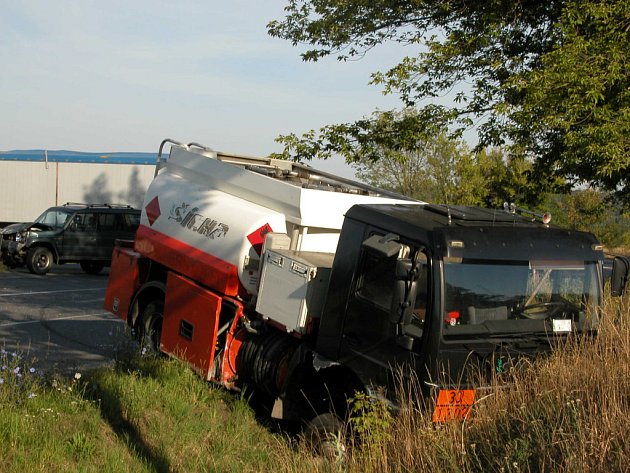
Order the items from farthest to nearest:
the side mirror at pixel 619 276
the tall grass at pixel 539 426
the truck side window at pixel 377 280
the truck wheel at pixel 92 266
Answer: the truck wheel at pixel 92 266 < the side mirror at pixel 619 276 < the truck side window at pixel 377 280 < the tall grass at pixel 539 426

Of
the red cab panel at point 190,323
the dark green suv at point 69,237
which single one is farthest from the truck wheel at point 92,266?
the red cab panel at point 190,323

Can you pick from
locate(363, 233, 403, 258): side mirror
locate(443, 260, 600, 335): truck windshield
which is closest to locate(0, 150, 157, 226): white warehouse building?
locate(363, 233, 403, 258): side mirror

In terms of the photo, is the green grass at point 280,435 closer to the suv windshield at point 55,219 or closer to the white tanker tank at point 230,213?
the white tanker tank at point 230,213

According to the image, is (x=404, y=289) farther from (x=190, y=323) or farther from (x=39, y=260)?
(x=39, y=260)

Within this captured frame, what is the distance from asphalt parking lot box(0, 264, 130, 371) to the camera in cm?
1120

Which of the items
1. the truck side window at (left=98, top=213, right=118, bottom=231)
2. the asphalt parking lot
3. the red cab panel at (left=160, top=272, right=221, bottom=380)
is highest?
the red cab panel at (left=160, top=272, right=221, bottom=380)

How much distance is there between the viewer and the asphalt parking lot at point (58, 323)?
1120 cm

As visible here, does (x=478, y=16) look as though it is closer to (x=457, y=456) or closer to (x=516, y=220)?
(x=516, y=220)

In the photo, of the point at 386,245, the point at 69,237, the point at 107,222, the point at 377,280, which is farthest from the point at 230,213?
the point at 107,222

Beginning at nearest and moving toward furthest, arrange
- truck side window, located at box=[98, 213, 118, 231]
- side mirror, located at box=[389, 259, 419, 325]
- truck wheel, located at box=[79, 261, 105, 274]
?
side mirror, located at box=[389, 259, 419, 325]
truck wheel, located at box=[79, 261, 105, 274]
truck side window, located at box=[98, 213, 118, 231]

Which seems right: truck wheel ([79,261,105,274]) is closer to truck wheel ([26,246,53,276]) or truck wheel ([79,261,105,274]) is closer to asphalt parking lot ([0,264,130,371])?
truck wheel ([26,246,53,276])

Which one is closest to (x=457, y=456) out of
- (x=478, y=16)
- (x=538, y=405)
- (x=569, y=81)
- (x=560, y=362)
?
(x=538, y=405)

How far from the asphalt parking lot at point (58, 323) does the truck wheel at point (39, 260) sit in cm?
73

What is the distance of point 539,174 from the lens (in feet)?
48.8
